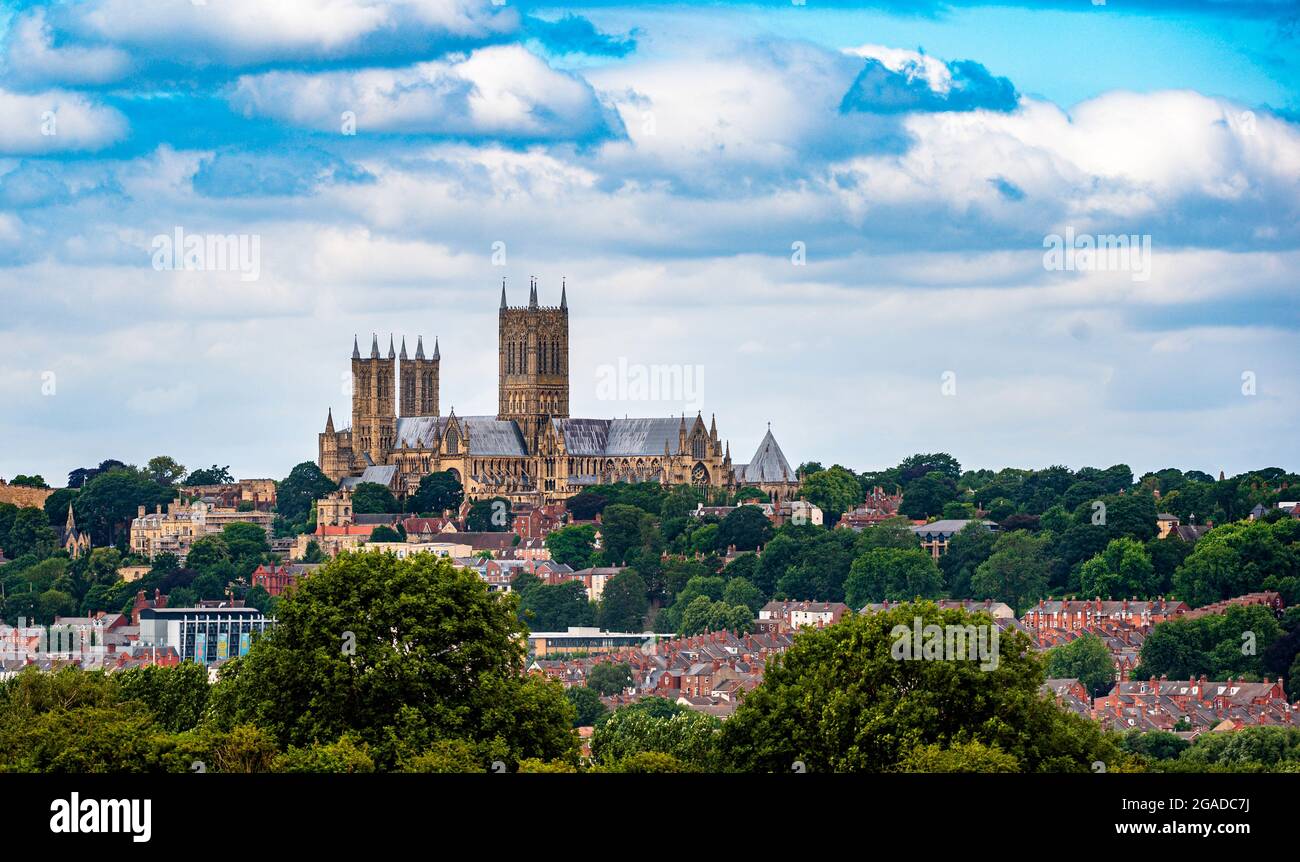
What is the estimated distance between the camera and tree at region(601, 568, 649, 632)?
510 feet

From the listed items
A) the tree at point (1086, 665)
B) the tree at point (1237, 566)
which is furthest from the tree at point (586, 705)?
the tree at point (1237, 566)

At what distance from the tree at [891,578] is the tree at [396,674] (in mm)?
100543

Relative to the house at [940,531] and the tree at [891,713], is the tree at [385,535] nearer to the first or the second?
the house at [940,531]

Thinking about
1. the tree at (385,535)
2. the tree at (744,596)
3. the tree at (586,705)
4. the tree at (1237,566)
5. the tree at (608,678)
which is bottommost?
the tree at (586,705)

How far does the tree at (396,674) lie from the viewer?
4650cm

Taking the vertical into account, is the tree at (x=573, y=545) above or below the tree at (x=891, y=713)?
above

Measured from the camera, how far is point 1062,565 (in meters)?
150

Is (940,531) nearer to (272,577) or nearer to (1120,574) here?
(1120,574)

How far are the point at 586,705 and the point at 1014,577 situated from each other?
50754mm

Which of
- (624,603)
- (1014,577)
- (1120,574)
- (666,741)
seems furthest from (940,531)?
(666,741)
